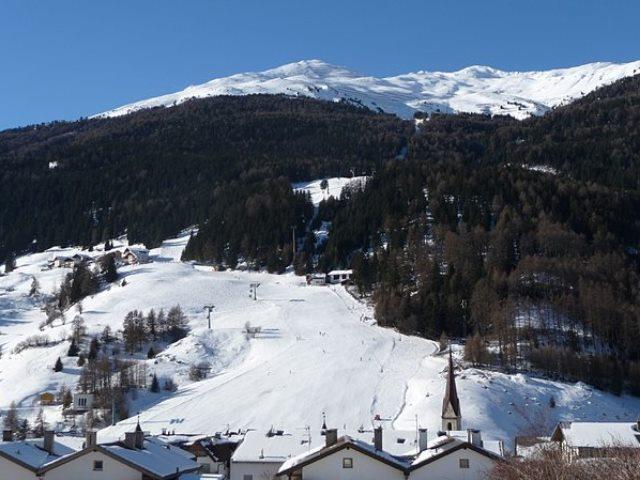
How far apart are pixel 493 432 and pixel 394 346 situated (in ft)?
85.8

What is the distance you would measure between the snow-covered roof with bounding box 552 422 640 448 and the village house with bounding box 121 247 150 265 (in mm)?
113908

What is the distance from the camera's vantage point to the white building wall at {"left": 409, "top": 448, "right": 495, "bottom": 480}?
122ft

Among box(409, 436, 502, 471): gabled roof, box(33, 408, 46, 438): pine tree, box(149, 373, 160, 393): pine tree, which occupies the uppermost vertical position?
box(409, 436, 502, 471): gabled roof

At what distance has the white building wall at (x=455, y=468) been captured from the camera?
122 feet

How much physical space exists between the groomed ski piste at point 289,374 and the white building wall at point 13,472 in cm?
2593

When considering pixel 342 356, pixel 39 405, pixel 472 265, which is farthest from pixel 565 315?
pixel 39 405

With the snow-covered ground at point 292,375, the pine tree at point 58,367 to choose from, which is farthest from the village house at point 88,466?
the pine tree at point 58,367

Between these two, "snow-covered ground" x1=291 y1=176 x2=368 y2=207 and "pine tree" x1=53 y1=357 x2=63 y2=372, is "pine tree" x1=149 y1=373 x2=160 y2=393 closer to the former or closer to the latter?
"pine tree" x1=53 y1=357 x2=63 y2=372

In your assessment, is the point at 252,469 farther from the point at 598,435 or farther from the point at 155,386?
the point at 155,386

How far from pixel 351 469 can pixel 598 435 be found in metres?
10.4

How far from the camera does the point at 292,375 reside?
81375mm

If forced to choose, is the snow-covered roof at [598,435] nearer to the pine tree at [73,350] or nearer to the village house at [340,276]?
the pine tree at [73,350]

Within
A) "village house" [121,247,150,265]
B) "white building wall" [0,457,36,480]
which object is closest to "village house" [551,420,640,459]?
"white building wall" [0,457,36,480]

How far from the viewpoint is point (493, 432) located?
65.3 m
